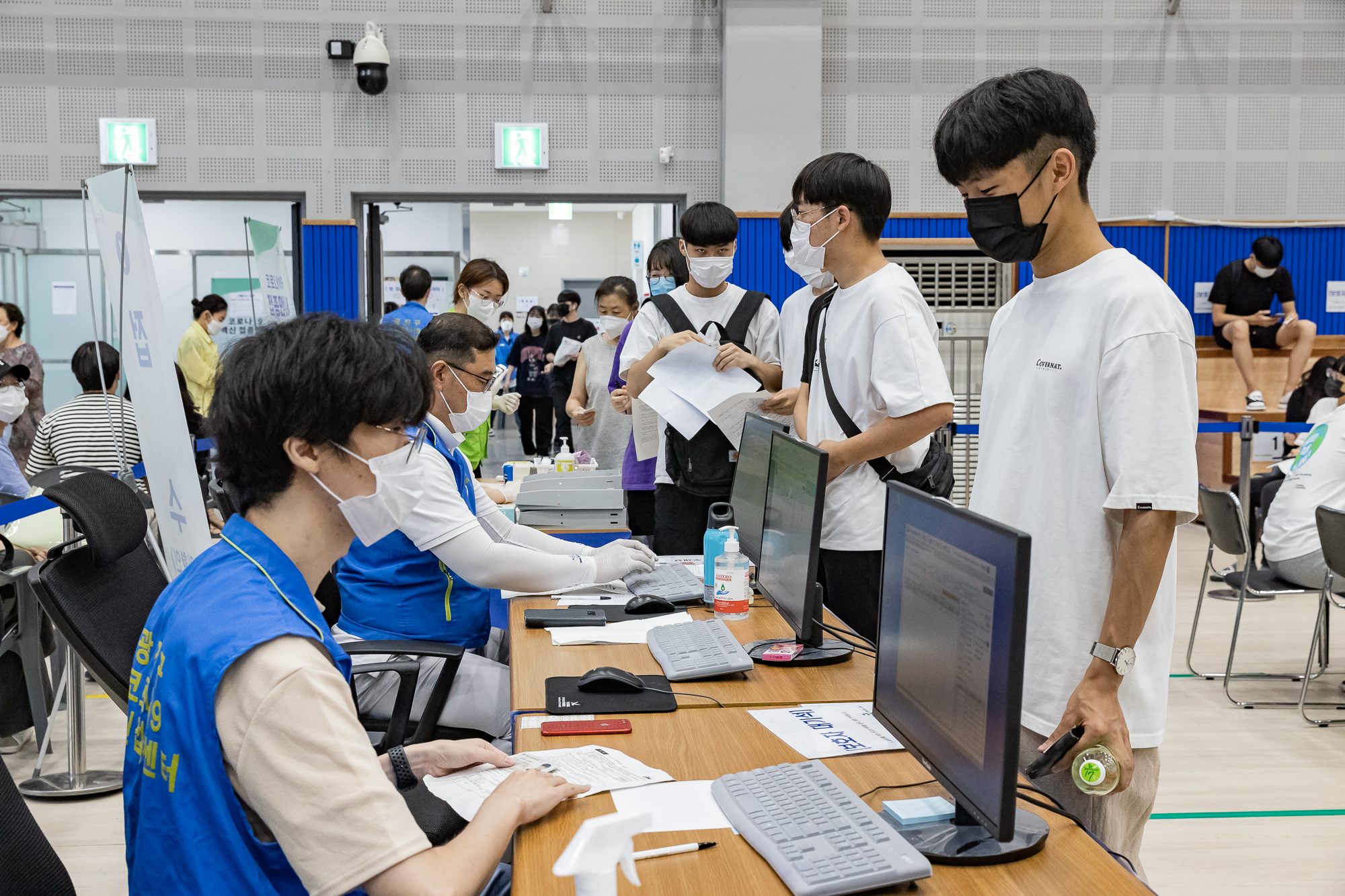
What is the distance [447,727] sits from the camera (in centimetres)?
244

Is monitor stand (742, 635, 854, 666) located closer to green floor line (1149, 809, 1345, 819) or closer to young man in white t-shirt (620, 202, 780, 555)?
young man in white t-shirt (620, 202, 780, 555)

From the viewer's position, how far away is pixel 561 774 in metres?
1.56

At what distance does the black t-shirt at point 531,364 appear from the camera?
35.4ft

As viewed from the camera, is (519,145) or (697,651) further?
(519,145)

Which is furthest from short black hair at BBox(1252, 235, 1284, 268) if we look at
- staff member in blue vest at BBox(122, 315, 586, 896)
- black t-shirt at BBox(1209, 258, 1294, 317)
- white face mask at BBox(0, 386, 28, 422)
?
staff member in blue vest at BBox(122, 315, 586, 896)

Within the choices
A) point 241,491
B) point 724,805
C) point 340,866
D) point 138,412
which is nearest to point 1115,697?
point 724,805

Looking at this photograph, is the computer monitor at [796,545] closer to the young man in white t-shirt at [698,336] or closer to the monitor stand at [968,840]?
the monitor stand at [968,840]

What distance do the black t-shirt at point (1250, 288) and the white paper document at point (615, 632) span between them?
7385 mm

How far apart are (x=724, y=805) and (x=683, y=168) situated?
727cm

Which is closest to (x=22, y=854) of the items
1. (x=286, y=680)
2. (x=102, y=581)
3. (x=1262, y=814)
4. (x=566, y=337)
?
(x=286, y=680)

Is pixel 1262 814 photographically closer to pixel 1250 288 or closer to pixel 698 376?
Answer: pixel 698 376

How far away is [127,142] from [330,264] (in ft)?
5.49

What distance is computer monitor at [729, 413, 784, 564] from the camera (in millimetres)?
2439

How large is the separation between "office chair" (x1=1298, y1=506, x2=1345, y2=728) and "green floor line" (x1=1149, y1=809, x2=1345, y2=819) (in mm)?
856
